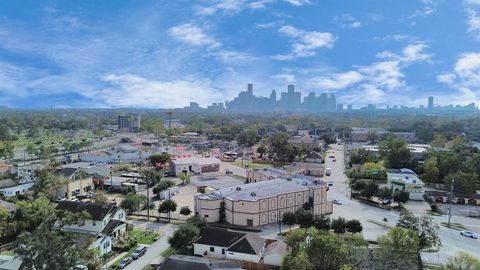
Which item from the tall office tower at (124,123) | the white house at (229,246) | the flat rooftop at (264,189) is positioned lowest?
the white house at (229,246)

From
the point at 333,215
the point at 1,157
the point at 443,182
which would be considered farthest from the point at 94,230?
the point at 1,157

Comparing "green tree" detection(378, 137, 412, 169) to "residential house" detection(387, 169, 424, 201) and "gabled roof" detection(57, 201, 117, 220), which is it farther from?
"gabled roof" detection(57, 201, 117, 220)

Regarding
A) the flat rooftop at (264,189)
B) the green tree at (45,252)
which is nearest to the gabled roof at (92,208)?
the flat rooftop at (264,189)

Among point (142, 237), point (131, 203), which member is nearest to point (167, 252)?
point (142, 237)

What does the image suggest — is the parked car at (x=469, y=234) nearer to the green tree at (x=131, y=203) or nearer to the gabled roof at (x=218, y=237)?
the gabled roof at (x=218, y=237)

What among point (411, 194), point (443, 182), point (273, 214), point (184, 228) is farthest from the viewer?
point (443, 182)

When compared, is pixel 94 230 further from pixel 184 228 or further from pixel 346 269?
pixel 346 269
